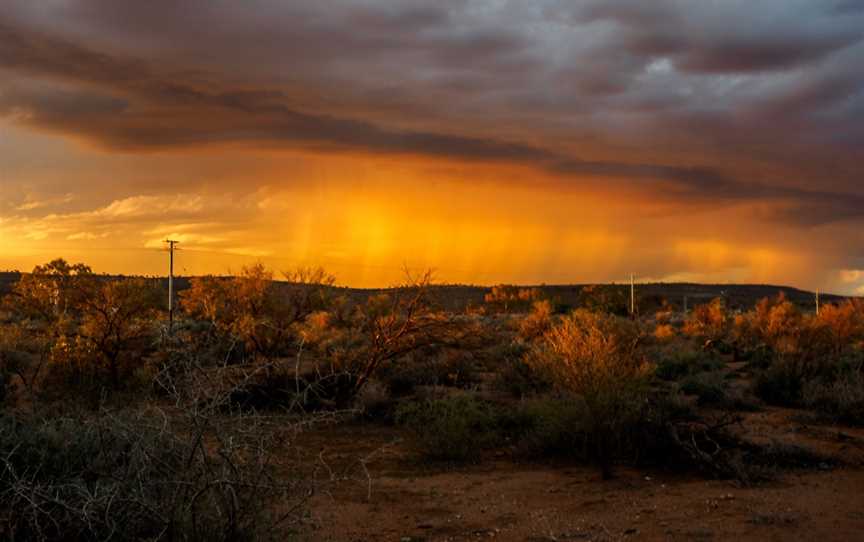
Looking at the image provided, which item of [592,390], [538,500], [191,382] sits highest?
[191,382]

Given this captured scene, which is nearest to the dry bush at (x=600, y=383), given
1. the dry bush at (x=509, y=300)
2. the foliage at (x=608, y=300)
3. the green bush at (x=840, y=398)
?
the green bush at (x=840, y=398)

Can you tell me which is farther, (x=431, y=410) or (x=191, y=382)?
(x=431, y=410)

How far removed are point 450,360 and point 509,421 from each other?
294 inches

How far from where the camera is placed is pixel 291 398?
15.1 m

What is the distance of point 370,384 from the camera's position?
21438 mm

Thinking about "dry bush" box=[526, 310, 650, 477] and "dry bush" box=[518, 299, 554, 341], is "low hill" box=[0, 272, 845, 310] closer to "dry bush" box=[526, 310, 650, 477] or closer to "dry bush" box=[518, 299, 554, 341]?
"dry bush" box=[518, 299, 554, 341]

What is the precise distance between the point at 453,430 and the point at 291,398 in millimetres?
3021

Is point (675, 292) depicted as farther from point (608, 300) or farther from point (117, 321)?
point (117, 321)

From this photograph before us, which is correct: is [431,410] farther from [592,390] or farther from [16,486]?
[16,486]

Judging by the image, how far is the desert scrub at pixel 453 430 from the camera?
15.1 metres

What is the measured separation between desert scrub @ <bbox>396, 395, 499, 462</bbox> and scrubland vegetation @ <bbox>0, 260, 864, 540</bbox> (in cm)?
4

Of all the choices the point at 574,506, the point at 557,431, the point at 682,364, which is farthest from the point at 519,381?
the point at 574,506

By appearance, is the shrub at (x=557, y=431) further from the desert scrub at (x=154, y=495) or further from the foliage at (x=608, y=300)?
the foliage at (x=608, y=300)

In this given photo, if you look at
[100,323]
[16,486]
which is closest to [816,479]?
[16,486]
